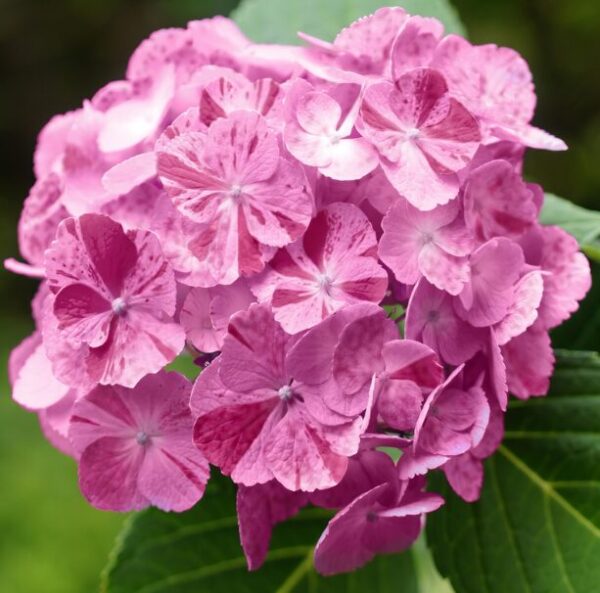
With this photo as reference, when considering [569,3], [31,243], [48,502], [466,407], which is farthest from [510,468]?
[569,3]

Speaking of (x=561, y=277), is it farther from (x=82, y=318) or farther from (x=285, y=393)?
(x=82, y=318)

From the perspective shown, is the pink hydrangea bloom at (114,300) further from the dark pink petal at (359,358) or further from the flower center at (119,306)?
the dark pink petal at (359,358)

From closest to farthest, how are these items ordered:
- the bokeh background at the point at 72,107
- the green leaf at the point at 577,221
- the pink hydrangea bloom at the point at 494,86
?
the pink hydrangea bloom at the point at 494,86
the green leaf at the point at 577,221
the bokeh background at the point at 72,107

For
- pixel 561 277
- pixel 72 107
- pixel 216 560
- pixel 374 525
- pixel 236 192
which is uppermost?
pixel 236 192

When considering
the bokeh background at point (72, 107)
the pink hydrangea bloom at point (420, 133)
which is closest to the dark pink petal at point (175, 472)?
A: the pink hydrangea bloom at point (420, 133)

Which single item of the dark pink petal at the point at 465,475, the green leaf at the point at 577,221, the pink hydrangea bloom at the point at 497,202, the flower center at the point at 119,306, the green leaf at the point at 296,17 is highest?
the pink hydrangea bloom at the point at 497,202

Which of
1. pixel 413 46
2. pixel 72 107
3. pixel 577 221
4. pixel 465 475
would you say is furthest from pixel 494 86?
pixel 72 107

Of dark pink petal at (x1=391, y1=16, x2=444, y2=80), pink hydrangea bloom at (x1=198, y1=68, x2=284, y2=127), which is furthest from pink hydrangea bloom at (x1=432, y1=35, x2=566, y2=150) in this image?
pink hydrangea bloom at (x1=198, y1=68, x2=284, y2=127)
